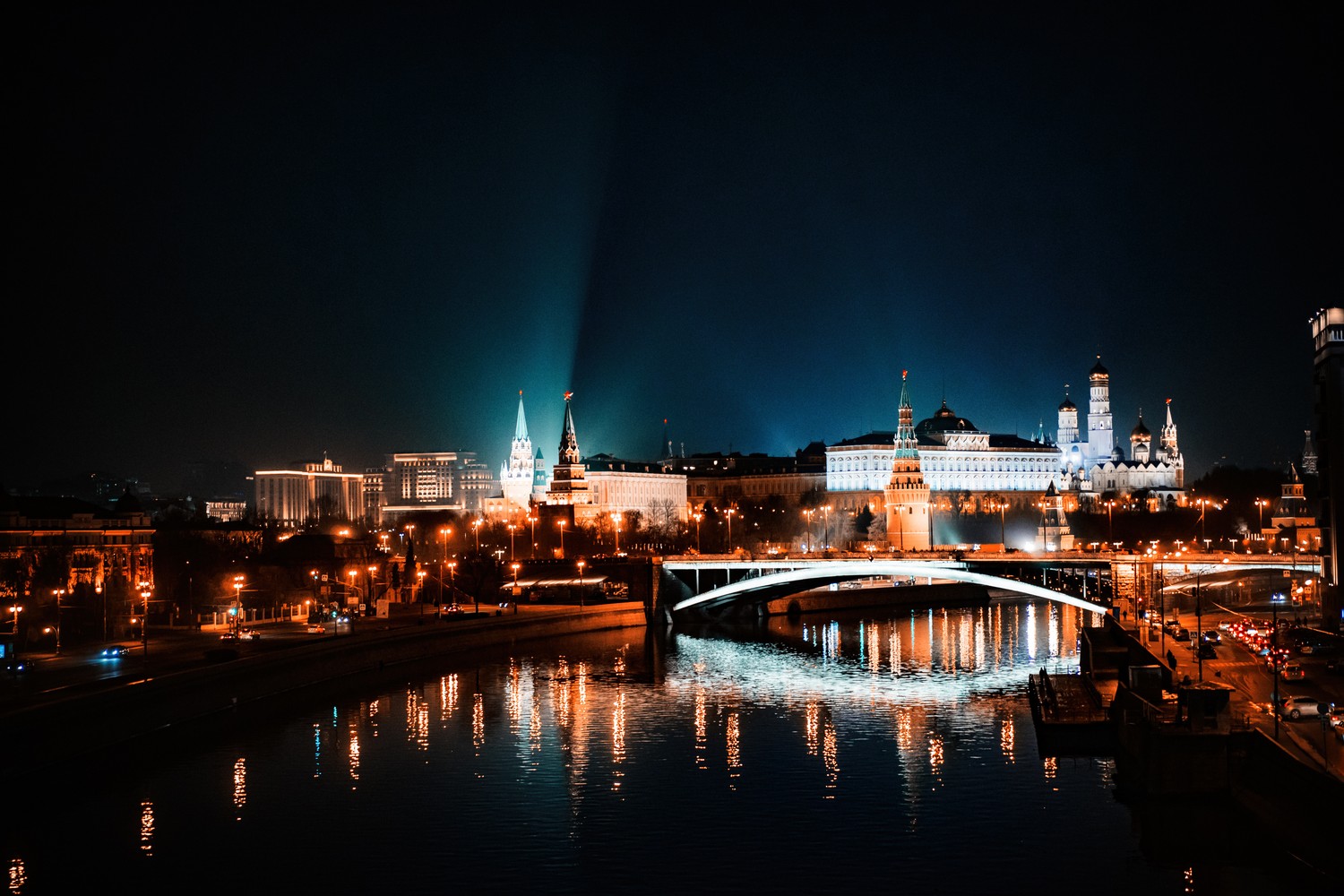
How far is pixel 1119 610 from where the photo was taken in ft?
182

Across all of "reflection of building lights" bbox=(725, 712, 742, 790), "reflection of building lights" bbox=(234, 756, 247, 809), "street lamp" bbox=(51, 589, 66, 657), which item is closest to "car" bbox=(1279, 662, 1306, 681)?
"reflection of building lights" bbox=(725, 712, 742, 790)

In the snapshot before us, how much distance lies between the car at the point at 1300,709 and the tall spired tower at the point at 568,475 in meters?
119

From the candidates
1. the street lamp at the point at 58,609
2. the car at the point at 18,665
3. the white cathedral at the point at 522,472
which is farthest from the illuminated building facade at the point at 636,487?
the car at the point at 18,665

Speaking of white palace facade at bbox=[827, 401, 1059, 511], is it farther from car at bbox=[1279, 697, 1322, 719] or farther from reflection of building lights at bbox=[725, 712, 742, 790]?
car at bbox=[1279, 697, 1322, 719]

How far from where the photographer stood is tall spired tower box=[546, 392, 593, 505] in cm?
15188

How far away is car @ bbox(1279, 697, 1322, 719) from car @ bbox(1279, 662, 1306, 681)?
4167 millimetres

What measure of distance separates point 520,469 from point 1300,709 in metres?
161

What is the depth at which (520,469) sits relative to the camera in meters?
190

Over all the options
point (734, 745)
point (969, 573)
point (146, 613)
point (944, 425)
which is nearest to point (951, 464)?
point (944, 425)

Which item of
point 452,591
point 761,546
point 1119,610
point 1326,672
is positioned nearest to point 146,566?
point 452,591

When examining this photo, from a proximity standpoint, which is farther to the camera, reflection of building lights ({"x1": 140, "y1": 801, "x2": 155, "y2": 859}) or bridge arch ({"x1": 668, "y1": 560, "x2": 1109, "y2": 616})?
bridge arch ({"x1": 668, "y1": 560, "x2": 1109, "y2": 616})

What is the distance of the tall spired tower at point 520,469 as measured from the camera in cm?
18812

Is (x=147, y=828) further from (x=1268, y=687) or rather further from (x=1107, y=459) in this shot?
(x=1107, y=459)

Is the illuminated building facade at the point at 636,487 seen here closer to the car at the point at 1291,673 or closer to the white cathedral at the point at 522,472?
the white cathedral at the point at 522,472
